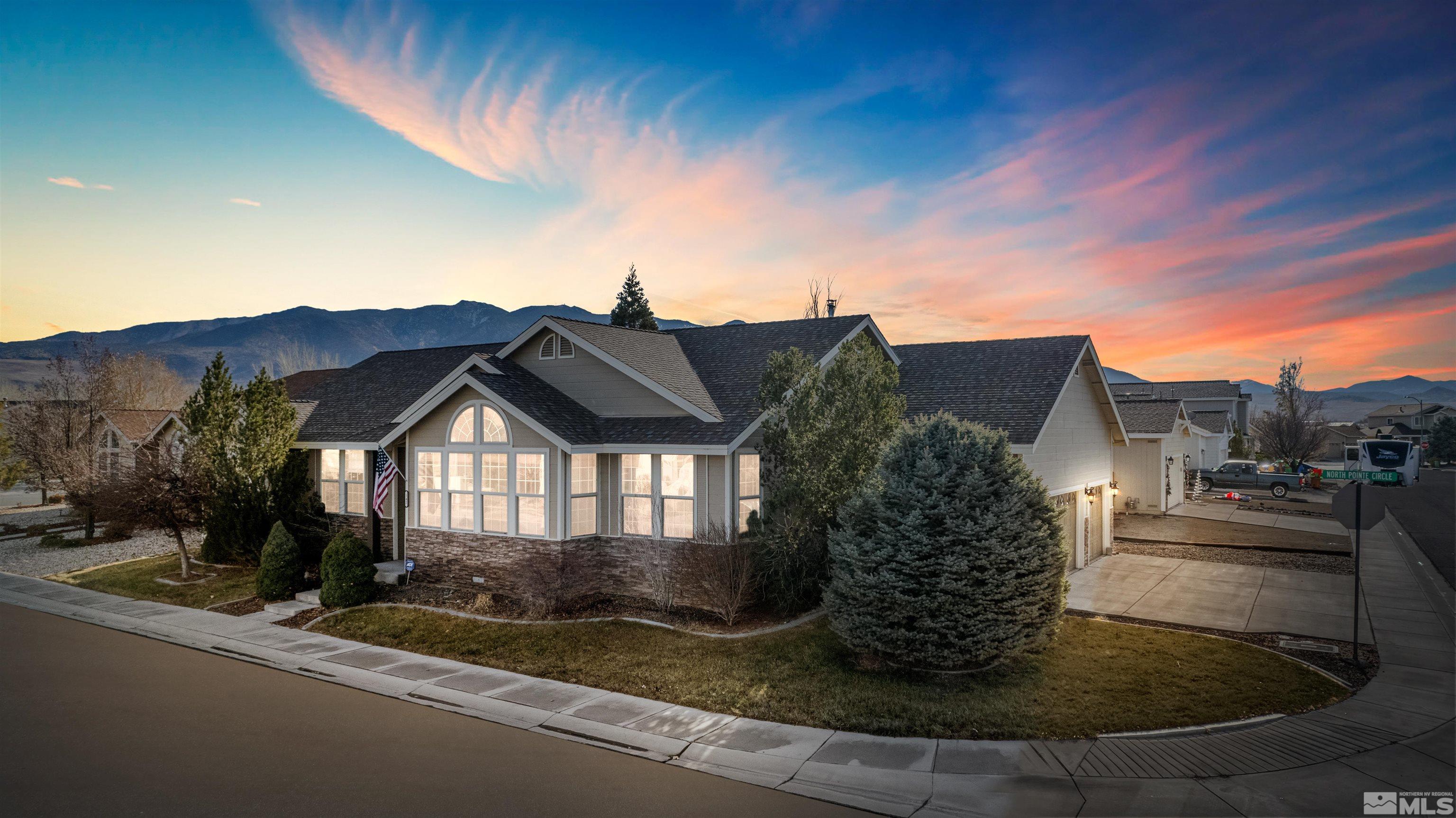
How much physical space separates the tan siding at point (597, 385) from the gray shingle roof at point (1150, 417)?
804 inches

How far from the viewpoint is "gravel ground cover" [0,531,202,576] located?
2181cm

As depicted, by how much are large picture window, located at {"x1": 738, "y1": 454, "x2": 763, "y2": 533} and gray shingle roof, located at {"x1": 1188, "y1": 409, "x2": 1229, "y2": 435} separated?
138 ft

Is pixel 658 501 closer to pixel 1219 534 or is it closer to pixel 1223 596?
pixel 1223 596

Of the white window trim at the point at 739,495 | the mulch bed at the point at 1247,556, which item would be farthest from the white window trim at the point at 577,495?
the mulch bed at the point at 1247,556

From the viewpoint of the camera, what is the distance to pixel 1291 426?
189 feet

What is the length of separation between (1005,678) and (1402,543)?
75.6 feet

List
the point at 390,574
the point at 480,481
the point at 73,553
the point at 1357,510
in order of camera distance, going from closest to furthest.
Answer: the point at 1357,510
the point at 480,481
the point at 390,574
the point at 73,553

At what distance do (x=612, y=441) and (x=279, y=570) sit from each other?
846 centimetres

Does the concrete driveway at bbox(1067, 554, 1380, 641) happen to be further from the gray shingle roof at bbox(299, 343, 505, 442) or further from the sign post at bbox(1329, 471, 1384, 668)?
the gray shingle roof at bbox(299, 343, 505, 442)

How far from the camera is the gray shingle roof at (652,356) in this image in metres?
17.1

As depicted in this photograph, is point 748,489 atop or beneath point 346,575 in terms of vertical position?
atop

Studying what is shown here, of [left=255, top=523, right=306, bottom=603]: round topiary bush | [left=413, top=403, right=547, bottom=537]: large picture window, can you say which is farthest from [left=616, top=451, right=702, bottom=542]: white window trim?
[left=255, top=523, right=306, bottom=603]: round topiary bush

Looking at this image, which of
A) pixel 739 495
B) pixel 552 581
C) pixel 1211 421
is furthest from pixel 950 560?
pixel 1211 421

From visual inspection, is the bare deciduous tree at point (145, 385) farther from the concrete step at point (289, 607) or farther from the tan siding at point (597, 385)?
the tan siding at point (597, 385)
